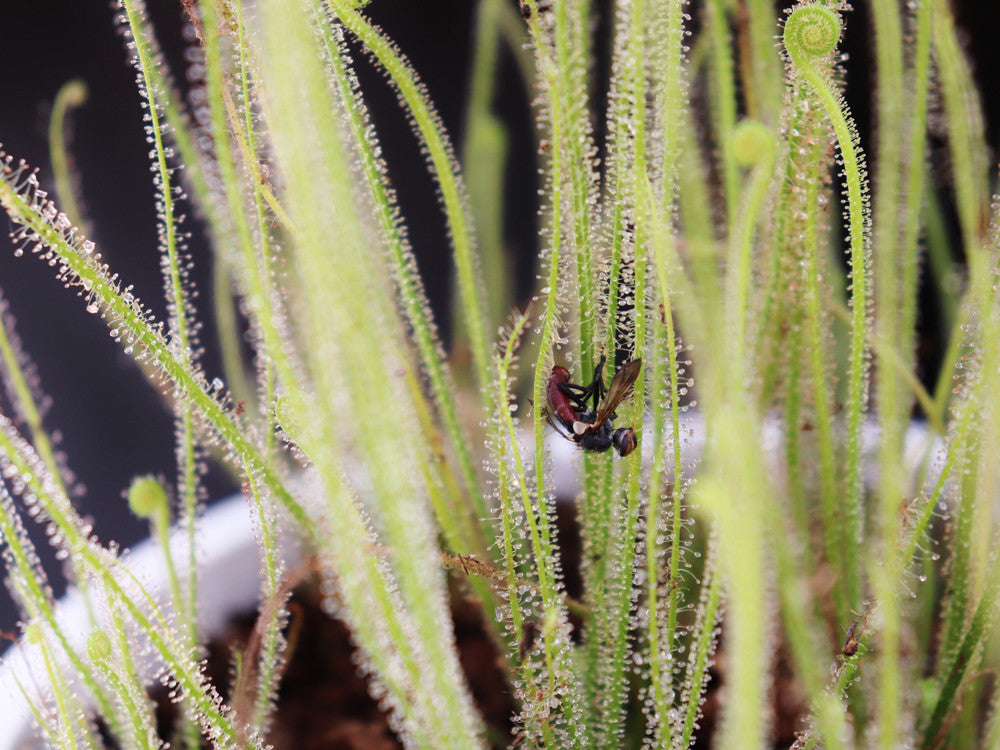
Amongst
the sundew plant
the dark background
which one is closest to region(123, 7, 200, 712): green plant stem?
the sundew plant

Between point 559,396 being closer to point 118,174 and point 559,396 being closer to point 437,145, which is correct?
point 437,145

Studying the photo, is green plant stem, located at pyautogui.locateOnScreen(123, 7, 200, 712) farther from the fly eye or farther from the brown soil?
the fly eye

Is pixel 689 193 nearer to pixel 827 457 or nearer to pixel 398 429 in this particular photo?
pixel 827 457

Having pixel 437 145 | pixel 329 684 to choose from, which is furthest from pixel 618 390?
pixel 329 684

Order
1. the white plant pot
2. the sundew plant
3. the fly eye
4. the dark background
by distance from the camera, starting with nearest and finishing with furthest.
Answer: the sundew plant < the fly eye < the white plant pot < the dark background

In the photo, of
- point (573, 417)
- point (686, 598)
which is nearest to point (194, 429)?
point (573, 417)

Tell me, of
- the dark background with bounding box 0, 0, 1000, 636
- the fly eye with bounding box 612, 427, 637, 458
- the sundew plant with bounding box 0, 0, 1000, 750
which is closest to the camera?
the sundew plant with bounding box 0, 0, 1000, 750
